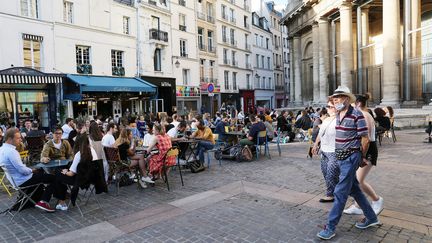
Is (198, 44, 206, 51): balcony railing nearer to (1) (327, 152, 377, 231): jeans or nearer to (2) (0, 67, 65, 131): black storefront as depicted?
(2) (0, 67, 65, 131): black storefront

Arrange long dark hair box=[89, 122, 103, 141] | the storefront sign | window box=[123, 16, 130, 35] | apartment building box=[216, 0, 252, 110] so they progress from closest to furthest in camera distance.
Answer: long dark hair box=[89, 122, 103, 141]
window box=[123, 16, 130, 35]
the storefront sign
apartment building box=[216, 0, 252, 110]

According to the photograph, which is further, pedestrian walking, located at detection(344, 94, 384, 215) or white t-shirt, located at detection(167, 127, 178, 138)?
white t-shirt, located at detection(167, 127, 178, 138)

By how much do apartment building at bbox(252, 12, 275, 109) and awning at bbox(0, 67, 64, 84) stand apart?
1094 inches

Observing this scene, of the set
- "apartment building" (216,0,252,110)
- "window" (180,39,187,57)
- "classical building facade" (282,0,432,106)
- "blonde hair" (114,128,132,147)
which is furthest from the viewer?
"apartment building" (216,0,252,110)

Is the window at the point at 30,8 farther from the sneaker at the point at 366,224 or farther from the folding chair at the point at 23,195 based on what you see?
the sneaker at the point at 366,224

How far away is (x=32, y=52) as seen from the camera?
1752cm

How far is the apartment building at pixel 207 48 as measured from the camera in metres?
32.2

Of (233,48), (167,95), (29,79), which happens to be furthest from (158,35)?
(233,48)

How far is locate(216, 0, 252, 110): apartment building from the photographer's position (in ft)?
116

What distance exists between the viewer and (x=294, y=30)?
27.5 meters

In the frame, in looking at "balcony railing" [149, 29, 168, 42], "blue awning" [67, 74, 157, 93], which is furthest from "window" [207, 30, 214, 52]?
"blue awning" [67, 74, 157, 93]

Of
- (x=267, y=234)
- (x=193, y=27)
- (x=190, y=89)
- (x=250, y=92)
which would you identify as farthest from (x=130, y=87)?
(x=250, y=92)

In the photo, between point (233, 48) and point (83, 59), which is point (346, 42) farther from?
point (233, 48)

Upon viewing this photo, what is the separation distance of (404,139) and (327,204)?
836 centimetres
